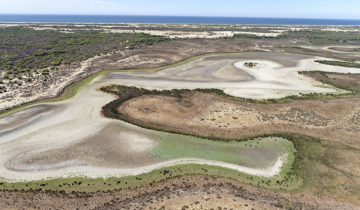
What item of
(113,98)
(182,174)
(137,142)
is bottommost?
(182,174)

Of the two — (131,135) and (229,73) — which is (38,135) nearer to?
(131,135)

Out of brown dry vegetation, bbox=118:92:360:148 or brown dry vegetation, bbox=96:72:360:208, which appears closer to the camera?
brown dry vegetation, bbox=96:72:360:208

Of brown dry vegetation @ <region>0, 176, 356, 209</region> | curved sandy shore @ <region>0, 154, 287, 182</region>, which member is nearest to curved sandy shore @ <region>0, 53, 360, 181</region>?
curved sandy shore @ <region>0, 154, 287, 182</region>

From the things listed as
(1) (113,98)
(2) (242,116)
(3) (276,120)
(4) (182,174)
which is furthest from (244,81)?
(4) (182,174)

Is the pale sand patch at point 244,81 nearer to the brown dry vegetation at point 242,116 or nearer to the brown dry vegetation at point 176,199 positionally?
the brown dry vegetation at point 242,116

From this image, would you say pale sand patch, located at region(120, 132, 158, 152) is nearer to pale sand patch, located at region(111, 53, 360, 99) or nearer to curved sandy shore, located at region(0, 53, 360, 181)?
curved sandy shore, located at region(0, 53, 360, 181)

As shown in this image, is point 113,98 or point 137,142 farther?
point 113,98

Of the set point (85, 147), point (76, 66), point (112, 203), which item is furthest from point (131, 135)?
point (76, 66)

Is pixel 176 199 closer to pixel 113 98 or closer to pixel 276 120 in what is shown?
pixel 276 120

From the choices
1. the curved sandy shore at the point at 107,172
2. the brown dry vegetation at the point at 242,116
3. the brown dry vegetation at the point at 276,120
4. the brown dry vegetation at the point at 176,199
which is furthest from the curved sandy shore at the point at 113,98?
the brown dry vegetation at the point at 242,116

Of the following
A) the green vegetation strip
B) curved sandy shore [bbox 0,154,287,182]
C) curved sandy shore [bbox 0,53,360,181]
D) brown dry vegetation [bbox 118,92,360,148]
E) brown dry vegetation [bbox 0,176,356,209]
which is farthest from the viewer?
brown dry vegetation [bbox 118,92,360,148]
